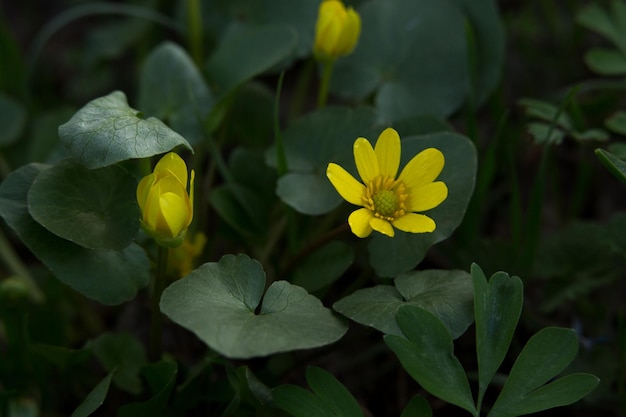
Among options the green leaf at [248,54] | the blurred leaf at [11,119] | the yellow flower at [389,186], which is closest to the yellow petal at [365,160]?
the yellow flower at [389,186]

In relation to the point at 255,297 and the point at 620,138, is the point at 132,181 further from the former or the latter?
the point at 620,138

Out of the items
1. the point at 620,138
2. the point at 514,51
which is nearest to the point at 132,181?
the point at 620,138

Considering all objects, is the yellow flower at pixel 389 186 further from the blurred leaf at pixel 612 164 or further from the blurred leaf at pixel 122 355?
the blurred leaf at pixel 122 355

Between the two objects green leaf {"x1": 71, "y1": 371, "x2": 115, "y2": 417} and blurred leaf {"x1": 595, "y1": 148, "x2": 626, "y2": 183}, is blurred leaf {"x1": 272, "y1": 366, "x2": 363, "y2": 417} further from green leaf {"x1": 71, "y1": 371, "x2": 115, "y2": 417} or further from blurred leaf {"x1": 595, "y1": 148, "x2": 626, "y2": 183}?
blurred leaf {"x1": 595, "y1": 148, "x2": 626, "y2": 183}

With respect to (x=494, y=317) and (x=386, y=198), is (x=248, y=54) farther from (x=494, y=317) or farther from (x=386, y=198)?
(x=494, y=317)

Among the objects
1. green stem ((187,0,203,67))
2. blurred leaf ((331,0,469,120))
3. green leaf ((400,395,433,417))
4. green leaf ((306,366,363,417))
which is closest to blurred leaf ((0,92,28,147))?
green stem ((187,0,203,67))
